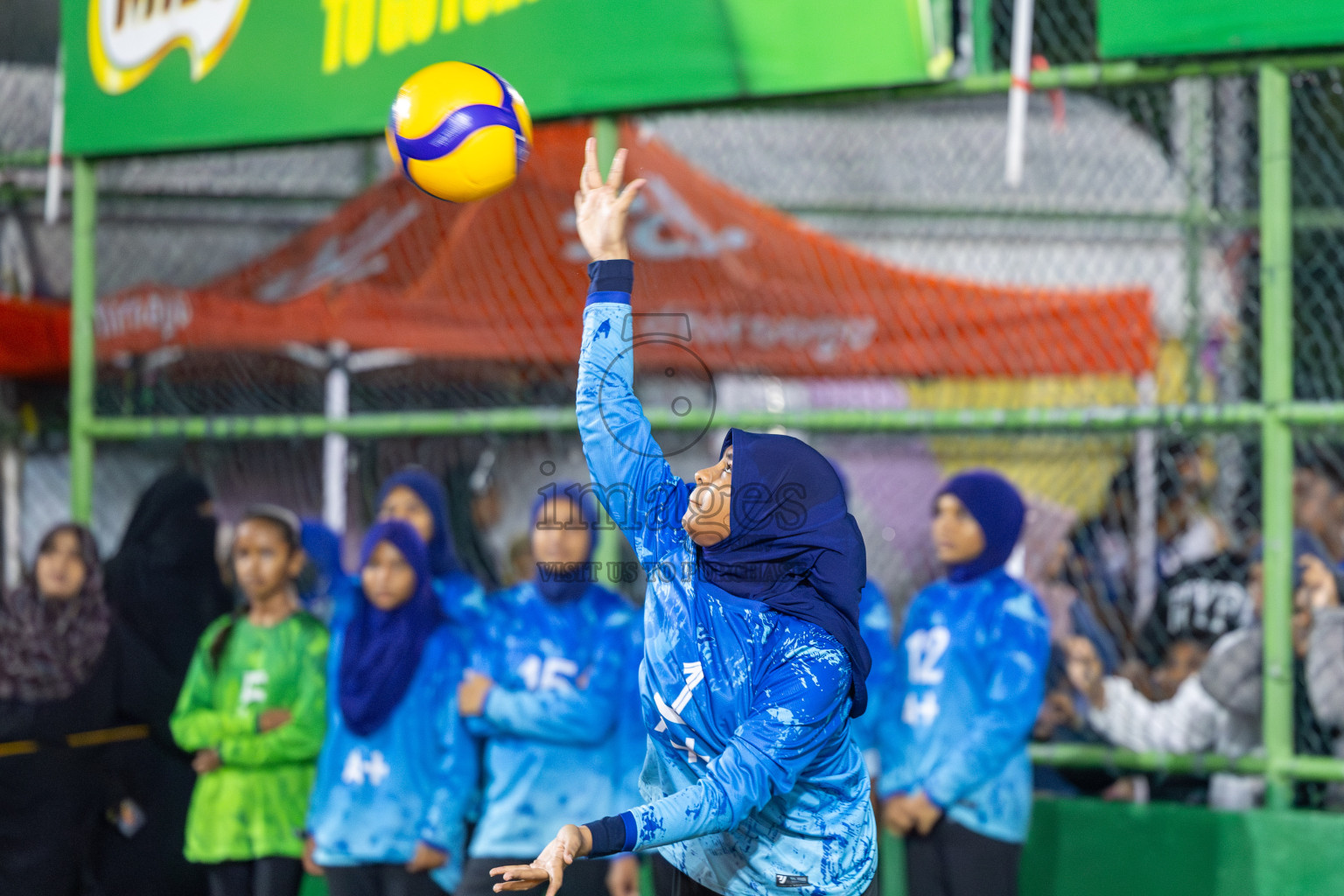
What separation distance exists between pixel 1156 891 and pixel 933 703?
1022 millimetres

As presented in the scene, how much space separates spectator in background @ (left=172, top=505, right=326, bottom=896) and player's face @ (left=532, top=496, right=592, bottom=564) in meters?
1.00

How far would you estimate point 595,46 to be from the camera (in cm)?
541

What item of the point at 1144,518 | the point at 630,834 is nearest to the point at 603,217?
the point at 630,834

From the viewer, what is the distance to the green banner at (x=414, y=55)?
5148mm

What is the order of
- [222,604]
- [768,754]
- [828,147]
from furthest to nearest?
[828,147] → [222,604] → [768,754]

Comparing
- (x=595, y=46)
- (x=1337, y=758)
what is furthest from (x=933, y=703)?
(x=595, y=46)

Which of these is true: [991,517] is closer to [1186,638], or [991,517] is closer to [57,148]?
[1186,638]

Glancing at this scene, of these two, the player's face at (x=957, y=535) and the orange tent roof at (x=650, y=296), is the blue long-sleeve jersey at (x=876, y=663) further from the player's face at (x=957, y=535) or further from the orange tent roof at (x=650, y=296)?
the orange tent roof at (x=650, y=296)

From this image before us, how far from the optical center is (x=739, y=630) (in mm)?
2816

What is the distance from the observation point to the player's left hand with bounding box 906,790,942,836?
449 centimetres

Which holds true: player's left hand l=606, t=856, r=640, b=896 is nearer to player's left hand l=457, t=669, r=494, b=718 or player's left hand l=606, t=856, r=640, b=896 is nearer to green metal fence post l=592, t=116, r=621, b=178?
player's left hand l=457, t=669, r=494, b=718

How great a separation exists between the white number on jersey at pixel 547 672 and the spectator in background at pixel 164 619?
162cm

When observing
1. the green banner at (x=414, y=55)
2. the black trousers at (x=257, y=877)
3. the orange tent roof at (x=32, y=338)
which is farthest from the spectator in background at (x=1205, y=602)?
the orange tent roof at (x=32, y=338)

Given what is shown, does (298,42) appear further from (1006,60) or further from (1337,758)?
(1337,758)
